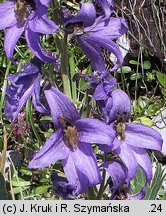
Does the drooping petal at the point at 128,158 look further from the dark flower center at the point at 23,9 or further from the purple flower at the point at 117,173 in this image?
the dark flower center at the point at 23,9

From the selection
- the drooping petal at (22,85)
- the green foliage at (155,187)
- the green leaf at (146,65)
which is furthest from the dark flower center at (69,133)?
the green leaf at (146,65)

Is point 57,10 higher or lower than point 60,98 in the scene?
higher

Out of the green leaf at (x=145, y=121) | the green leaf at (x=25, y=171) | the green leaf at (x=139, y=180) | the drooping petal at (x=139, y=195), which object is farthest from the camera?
the green leaf at (x=145, y=121)

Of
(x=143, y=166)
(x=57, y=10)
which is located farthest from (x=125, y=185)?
(x=57, y=10)

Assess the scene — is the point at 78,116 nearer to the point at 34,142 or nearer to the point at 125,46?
the point at 34,142

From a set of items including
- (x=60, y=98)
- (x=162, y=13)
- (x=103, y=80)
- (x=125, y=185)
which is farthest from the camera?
(x=162, y=13)

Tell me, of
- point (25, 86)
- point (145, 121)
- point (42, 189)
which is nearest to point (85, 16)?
point (25, 86)
